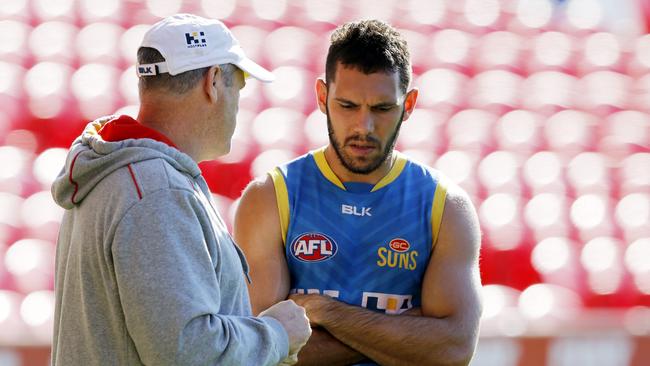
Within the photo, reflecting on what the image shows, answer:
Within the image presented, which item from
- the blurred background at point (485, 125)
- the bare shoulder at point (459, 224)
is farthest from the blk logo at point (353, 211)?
the blurred background at point (485, 125)

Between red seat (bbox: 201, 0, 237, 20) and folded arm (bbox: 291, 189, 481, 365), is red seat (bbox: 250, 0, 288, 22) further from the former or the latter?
folded arm (bbox: 291, 189, 481, 365)

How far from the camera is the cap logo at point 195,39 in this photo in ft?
7.51

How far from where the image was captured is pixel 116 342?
212 centimetres

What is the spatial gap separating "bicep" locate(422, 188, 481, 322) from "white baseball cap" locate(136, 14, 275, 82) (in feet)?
2.64

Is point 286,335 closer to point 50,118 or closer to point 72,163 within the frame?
point 72,163

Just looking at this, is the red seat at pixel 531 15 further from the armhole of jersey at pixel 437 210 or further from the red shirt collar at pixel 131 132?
the red shirt collar at pixel 131 132

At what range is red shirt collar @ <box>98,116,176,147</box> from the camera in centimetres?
223

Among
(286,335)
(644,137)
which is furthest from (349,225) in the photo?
(644,137)

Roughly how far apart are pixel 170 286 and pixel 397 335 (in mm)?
955

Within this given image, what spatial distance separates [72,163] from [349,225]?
3.19ft

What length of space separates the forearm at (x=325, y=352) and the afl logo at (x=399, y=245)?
11.7 inches

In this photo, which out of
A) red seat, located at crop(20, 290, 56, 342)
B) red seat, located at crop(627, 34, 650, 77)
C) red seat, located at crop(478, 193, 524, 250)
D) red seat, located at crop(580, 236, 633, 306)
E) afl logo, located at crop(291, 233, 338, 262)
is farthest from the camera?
red seat, located at crop(627, 34, 650, 77)

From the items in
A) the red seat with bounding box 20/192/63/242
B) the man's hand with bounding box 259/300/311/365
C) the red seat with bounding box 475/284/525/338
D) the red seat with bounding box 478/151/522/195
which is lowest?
the red seat with bounding box 475/284/525/338

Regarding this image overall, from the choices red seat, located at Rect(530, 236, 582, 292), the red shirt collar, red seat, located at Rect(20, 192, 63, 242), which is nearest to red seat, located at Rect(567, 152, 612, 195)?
red seat, located at Rect(530, 236, 582, 292)
